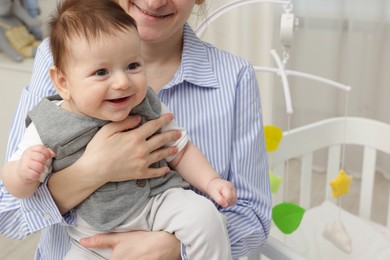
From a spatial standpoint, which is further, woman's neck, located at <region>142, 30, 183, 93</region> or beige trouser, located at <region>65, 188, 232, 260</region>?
woman's neck, located at <region>142, 30, 183, 93</region>

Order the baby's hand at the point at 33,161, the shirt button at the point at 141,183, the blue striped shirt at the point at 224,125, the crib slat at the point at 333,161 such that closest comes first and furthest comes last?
1. the baby's hand at the point at 33,161
2. the shirt button at the point at 141,183
3. the blue striped shirt at the point at 224,125
4. the crib slat at the point at 333,161

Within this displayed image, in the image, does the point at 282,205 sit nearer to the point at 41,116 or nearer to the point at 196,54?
the point at 196,54

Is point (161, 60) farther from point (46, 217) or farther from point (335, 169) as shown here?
point (335, 169)

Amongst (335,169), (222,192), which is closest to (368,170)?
(335,169)

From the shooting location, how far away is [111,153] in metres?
0.89

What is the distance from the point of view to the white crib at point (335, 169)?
1.72 metres

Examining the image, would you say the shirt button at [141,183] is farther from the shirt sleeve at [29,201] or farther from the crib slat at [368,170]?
the crib slat at [368,170]

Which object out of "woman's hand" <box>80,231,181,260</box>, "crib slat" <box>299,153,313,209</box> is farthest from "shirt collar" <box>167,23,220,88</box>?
"crib slat" <box>299,153,313,209</box>

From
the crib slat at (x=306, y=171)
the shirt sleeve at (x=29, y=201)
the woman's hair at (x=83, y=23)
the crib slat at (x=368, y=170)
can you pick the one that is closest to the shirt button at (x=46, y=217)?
the shirt sleeve at (x=29, y=201)

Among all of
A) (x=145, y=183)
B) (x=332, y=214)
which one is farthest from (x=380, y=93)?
(x=145, y=183)

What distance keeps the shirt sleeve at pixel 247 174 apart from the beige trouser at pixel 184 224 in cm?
12

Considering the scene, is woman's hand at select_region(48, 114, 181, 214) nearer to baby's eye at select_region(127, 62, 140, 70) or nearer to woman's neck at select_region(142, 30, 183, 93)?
baby's eye at select_region(127, 62, 140, 70)

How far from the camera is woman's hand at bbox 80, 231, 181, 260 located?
0.89 meters

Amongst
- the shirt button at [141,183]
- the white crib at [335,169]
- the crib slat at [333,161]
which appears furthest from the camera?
the crib slat at [333,161]
